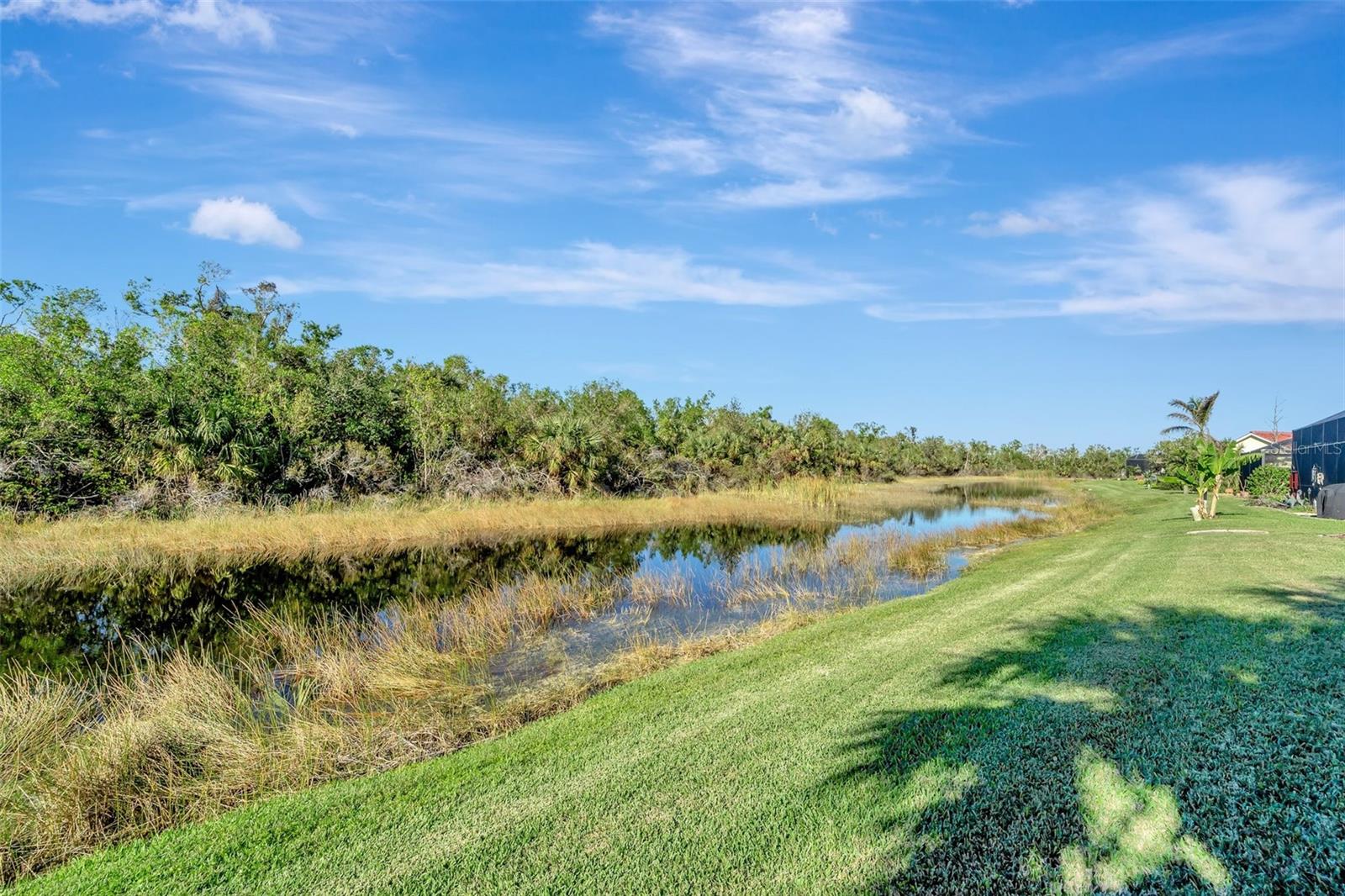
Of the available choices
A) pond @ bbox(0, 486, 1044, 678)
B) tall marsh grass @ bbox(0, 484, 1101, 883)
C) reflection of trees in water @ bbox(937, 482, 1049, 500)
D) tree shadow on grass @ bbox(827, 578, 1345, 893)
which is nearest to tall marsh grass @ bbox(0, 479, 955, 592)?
pond @ bbox(0, 486, 1044, 678)

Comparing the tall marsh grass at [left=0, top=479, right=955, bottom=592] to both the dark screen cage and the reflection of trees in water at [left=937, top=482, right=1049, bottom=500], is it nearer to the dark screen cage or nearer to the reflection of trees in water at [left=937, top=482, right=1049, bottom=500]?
the reflection of trees in water at [left=937, top=482, right=1049, bottom=500]

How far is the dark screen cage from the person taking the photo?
24.0 meters

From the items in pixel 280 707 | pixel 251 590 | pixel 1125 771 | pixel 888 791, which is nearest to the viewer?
pixel 1125 771

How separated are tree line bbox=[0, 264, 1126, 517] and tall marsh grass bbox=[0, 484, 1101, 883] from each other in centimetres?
1637

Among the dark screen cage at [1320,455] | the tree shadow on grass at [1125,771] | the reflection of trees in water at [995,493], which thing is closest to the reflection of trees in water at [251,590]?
the tree shadow on grass at [1125,771]

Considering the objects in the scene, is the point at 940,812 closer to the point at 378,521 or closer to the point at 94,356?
the point at 378,521

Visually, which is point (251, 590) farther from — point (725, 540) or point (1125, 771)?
point (1125, 771)

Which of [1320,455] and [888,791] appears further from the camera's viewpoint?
[1320,455]

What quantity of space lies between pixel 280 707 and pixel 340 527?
1422 centimetres

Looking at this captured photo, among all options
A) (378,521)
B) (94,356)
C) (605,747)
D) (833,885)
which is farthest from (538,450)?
(833,885)

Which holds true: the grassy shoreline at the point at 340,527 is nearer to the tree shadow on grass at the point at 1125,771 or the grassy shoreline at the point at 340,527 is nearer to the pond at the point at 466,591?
the pond at the point at 466,591

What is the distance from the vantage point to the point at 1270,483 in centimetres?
2783

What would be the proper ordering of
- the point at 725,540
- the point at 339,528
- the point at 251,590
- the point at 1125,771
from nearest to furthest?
the point at 1125,771 → the point at 251,590 → the point at 339,528 → the point at 725,540

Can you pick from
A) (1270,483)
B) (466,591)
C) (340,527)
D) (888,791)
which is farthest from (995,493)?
(888,791)
